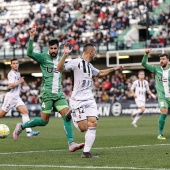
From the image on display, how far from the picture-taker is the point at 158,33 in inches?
1709

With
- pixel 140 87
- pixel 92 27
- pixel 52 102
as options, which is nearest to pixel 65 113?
pixel 52 102

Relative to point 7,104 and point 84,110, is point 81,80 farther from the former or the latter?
point 7,104

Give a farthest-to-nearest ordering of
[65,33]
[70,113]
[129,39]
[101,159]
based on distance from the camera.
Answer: [65,33] < [129,39] < [70,113] < [101,159]

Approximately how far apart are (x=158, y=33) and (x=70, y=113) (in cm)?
3033

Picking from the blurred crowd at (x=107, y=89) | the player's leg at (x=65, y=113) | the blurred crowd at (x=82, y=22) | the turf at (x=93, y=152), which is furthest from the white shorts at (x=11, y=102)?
the blurred crowd at (x=82, y=22)

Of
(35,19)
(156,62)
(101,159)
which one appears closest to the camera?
(101,159)

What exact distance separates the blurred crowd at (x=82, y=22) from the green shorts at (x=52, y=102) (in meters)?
26.6

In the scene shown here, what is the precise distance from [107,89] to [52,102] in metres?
26.9

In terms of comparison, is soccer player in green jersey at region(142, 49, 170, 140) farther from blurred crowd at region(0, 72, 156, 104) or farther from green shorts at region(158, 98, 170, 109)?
blurred crowd at region(0, 72, 156, 104)

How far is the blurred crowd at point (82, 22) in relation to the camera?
4491 cm

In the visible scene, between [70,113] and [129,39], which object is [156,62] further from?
[70,113]

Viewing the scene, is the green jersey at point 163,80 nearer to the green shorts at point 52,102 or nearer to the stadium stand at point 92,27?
the green shorts at point 52,102

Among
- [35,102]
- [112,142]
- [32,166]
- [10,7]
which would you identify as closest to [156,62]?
[35,102]

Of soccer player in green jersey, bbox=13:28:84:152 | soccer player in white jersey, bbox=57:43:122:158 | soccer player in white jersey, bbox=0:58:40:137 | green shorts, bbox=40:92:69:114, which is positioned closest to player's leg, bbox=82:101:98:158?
soccer player in white jersey, bbox=57:43:122:158
